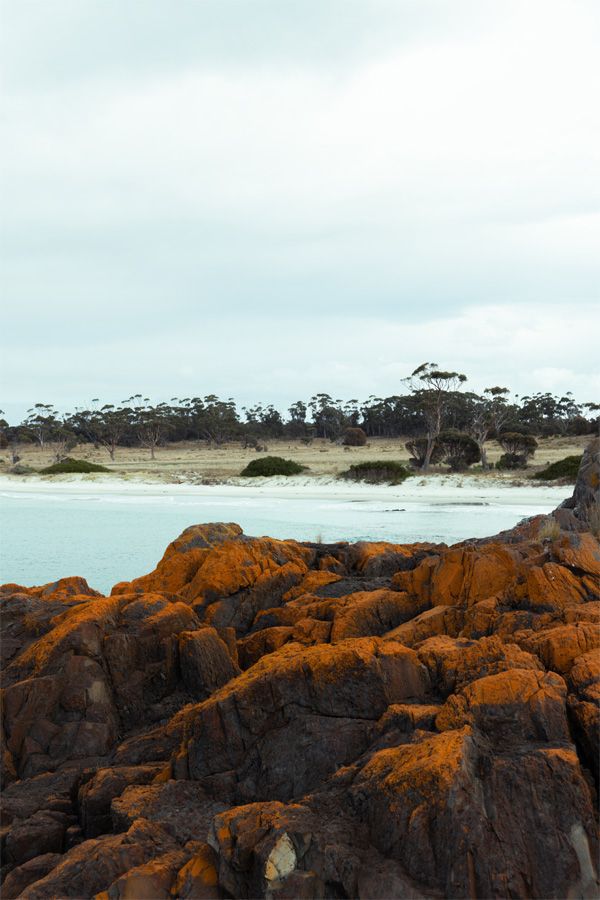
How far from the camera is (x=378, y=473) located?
29.8 m

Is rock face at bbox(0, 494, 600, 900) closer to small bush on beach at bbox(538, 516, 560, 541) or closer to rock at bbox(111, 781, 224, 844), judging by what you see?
rock at bbox(111, 781, 224, 844)

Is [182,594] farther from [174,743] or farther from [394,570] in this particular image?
[174,743]

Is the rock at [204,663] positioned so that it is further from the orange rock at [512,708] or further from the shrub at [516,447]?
the shrub at [516,447]

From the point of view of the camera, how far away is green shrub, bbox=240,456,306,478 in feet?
106

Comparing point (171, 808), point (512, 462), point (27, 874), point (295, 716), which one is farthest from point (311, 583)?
point (512, 462)

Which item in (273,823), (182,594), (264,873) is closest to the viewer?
(264,873)

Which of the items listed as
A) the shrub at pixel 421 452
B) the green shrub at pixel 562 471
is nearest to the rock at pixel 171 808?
the green shrub at pixel 562 471

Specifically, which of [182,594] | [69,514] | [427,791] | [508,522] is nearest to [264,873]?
[427,791]

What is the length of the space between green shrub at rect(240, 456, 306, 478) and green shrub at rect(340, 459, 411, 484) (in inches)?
115

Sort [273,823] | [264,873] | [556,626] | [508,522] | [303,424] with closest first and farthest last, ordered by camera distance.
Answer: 1. [264,873]
2. [273,823]
3. [556,626]
4. [508,522]
5. [303,424]

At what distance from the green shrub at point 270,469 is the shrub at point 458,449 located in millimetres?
7222

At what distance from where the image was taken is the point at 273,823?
3.30 metres

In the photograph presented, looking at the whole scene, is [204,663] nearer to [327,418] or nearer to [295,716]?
[295,716]

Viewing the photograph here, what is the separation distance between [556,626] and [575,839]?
1.83 metres
